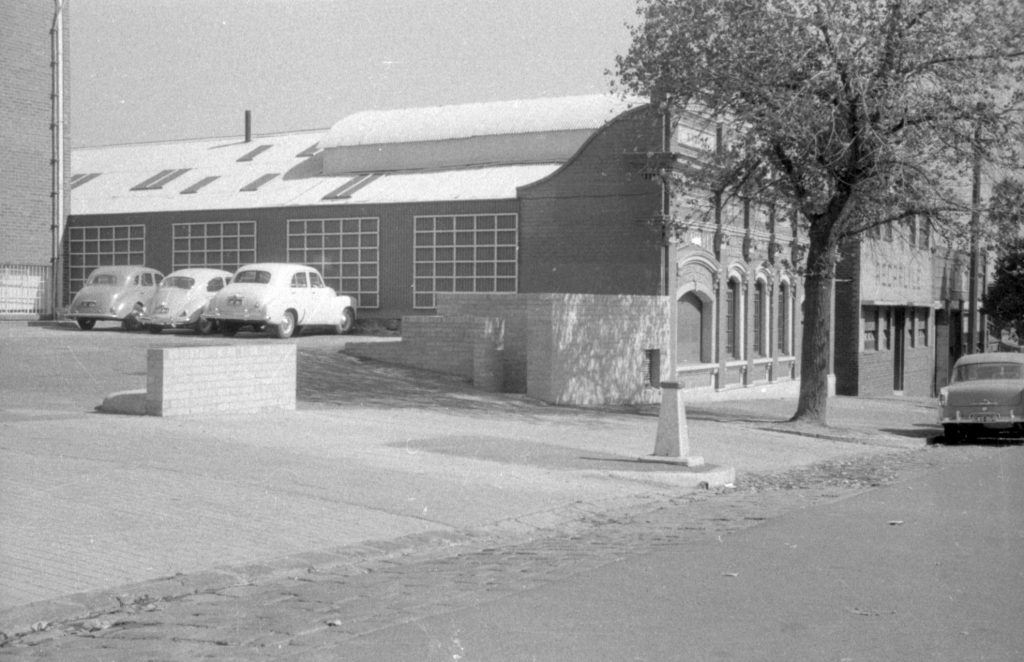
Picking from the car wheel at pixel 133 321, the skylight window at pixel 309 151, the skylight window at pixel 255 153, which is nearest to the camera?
the car wheel at pixel 133 321

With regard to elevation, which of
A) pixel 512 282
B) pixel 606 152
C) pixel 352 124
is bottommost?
pixel 512 282

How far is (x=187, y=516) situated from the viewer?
371 inches

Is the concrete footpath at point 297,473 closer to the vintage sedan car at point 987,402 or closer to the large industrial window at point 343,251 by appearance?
the vintage sedan car at point 987,402

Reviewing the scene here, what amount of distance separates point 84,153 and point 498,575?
43.9 metres

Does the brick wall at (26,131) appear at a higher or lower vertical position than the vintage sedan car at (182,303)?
higher

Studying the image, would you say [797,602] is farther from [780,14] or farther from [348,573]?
[780,14]

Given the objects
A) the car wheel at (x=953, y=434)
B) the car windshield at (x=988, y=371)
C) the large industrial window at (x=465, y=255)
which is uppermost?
the large industrial window at (x=465, y=255)

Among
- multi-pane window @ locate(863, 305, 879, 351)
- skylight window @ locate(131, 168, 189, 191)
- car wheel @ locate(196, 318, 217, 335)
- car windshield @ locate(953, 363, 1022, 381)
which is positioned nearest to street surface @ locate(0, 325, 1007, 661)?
car windshield @ locate(953, 363, 1022, 381)

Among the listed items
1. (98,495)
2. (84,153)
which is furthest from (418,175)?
(98,495)

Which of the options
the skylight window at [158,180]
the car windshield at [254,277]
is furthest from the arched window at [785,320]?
the skylight window at [158,180]

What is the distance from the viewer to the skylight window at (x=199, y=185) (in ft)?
130

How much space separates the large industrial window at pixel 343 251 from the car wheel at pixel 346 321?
1290mm

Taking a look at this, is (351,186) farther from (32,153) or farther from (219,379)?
(219,379)

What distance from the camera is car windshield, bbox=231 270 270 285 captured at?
30.0m
